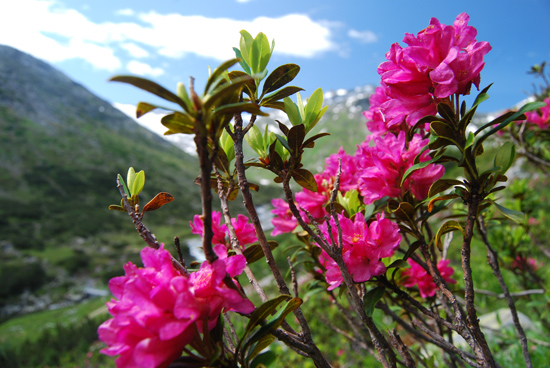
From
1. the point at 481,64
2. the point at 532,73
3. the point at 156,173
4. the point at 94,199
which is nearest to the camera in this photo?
the point at 481,64

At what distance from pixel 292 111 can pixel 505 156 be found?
495 millimetres

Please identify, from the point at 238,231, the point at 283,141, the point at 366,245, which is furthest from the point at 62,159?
the point at 366,245

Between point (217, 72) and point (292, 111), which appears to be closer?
point (217, 72)

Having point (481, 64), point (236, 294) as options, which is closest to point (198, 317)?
point (236, 294)

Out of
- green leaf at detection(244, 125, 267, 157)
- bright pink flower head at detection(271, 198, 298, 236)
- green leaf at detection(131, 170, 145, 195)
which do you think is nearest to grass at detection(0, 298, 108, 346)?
bright pink flower head at detection(271, 198, 298, 236)

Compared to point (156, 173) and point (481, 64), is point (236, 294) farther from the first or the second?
point (156, 173)

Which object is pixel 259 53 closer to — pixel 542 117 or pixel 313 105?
pixel 313 105

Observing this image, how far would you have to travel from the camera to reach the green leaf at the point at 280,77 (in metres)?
0.80

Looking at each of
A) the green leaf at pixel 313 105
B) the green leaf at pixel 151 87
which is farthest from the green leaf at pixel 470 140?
the green leaf at pixel 151 87

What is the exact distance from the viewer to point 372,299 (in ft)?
2.63

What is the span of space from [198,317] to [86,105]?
6750 centimetres

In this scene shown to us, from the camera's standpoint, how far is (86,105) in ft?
190

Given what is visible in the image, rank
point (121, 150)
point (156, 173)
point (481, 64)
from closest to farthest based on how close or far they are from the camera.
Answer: point (481, 64) < point (156, 173) < point (121, 150)

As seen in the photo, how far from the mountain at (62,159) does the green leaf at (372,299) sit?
25.9 m
